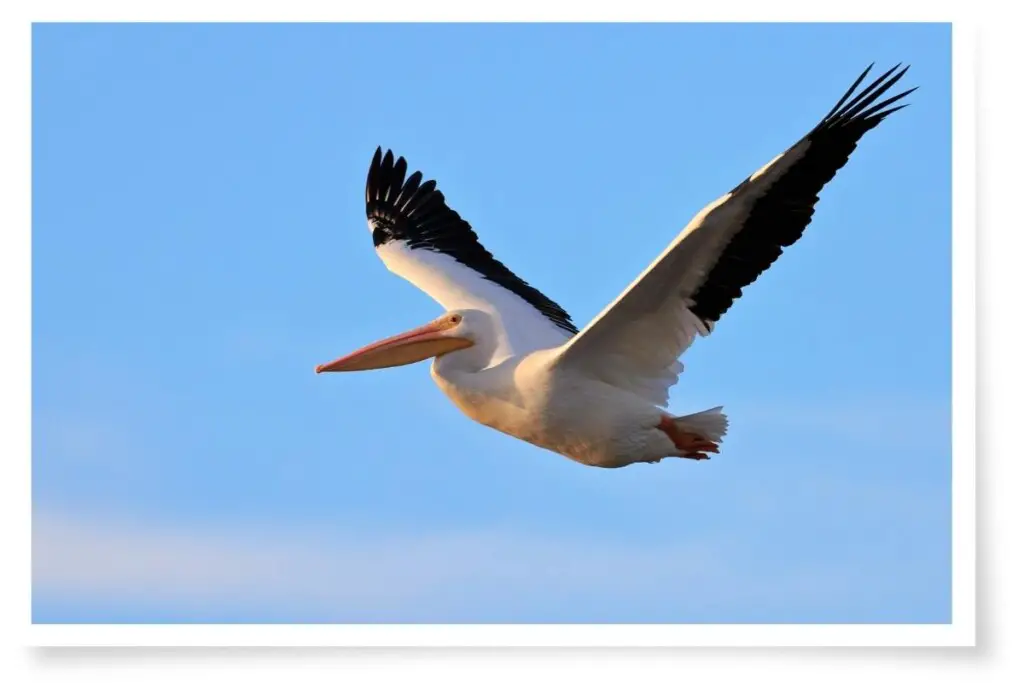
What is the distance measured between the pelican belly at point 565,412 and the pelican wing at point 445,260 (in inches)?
17.4

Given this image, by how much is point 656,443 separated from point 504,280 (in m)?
1.82

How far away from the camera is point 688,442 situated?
7527 millimetres

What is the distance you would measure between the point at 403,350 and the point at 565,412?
3.74 ft

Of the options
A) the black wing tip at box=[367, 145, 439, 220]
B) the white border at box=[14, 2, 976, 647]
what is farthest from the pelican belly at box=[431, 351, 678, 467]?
the black wing tip at box=[367, 145, 439, 220]

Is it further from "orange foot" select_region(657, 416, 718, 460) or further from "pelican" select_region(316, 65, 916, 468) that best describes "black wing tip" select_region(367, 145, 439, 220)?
"orange foot" select_region(657, 416, 718, 460)

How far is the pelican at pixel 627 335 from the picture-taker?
6699 millimetres

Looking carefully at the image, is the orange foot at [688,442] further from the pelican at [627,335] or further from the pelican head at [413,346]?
the pelican head at [413,346]
